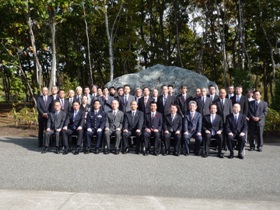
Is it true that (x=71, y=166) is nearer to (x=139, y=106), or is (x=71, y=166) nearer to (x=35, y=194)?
(x=35, y=194)

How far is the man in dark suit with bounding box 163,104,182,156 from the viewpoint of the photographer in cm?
757

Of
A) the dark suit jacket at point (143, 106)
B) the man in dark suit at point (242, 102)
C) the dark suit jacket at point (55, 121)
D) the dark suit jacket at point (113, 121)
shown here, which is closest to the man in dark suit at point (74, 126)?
the dark suit jacket at point (55, 121)

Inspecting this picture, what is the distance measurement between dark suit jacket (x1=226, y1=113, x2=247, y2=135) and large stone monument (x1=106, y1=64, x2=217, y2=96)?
3303mm

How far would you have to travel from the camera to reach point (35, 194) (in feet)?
14.3

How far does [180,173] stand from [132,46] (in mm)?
18693

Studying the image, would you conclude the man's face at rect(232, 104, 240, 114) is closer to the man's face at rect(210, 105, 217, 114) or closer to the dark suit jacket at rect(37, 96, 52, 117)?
the man's face at rect(210, 105, 217, 114)

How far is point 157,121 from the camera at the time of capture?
7.86m

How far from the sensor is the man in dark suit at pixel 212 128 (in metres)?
7.44

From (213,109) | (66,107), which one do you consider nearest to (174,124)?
(213,109)

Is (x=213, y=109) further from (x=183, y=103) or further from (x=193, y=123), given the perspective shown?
(x=183, y=103)

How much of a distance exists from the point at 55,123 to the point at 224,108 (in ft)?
15.4

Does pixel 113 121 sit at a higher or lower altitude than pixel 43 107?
lower

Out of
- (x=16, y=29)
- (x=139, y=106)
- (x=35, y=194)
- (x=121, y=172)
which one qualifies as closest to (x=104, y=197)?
(x=35, y=194)

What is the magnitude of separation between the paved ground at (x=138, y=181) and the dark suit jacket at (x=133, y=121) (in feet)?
3.03
